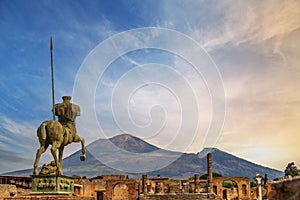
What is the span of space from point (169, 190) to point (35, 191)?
121ft

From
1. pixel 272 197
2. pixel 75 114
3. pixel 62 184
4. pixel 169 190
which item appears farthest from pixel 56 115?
pixel 169 190

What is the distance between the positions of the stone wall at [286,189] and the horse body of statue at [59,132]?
6781mm

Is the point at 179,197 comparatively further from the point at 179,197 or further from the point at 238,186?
the point at 238,186

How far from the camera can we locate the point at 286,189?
→ 2127mm

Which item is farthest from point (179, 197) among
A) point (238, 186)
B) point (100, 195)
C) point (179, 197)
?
point (100, 195)

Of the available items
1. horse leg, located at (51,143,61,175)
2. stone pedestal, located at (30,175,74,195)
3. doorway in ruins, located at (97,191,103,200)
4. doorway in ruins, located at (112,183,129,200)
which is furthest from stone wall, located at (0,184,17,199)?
doorway in ruins, located at (112,183,129,200)

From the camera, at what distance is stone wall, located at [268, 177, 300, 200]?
6.68 ft

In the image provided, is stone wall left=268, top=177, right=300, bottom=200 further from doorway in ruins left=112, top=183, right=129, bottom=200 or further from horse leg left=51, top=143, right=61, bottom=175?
doorway in ruins left=112, top=183, right=129, bottom=200

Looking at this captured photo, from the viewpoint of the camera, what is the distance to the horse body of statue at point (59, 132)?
8.52 meters

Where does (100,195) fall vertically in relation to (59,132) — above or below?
below

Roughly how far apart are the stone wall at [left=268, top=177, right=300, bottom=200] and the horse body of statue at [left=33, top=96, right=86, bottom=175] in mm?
6781

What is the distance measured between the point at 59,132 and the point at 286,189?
7.09 metres

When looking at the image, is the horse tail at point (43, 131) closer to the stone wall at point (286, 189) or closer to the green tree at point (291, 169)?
the stone wall at point (286, 189)

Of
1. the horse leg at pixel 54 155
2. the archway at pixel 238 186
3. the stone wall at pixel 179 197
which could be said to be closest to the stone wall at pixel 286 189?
Answer: the horse leg at pixel 54 155
